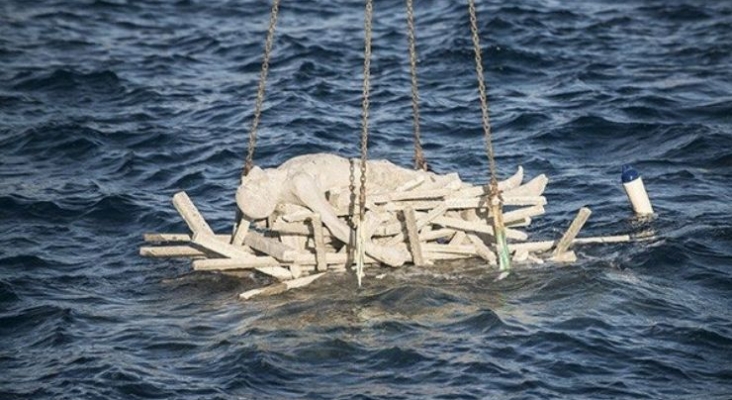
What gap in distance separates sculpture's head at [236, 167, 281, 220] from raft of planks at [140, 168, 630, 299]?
0.24m

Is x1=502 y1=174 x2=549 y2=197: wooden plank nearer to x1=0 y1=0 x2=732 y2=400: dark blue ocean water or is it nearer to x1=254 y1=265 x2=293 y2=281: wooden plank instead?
x1=0 y1=0 x2=732 y2=400: dark blue ocean water

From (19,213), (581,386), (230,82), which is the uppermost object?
(230,82)

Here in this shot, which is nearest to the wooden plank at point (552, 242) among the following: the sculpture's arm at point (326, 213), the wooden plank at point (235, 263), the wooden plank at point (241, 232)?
the sculpture's arm at point (326, 213)

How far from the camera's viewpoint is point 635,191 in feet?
62.3

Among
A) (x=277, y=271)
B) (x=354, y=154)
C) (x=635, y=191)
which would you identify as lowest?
(x=277, y=271)

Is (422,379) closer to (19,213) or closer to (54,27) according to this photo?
(19,213)

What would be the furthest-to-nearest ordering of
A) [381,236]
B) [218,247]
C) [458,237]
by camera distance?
[458,237], [381,236], [218,247]

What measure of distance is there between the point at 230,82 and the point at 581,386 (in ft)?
49.5

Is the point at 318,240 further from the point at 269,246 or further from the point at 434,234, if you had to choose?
the point at 434,234

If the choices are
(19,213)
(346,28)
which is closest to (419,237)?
(19,213)

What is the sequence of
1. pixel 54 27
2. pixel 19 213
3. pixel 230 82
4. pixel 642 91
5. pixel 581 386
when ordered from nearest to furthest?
pixel 581 386
pixel 19 213
pixel 642 91
pixel 230 82
pixel 54 27

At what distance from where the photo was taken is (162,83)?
27719 mm

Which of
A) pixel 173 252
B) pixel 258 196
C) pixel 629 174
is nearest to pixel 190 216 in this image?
pixel 173 252

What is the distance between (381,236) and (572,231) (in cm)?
242
